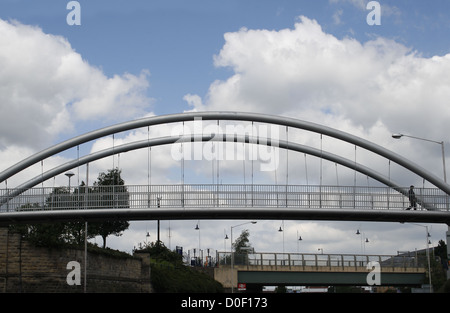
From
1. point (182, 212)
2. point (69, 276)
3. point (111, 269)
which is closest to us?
point (182, 212)

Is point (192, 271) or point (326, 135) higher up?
point (326, 135)

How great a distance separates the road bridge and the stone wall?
781 inches

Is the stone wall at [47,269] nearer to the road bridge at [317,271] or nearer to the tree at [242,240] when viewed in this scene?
the road bridge at [317,271]

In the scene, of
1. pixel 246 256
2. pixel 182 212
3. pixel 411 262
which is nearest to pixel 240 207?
pixel 182 212

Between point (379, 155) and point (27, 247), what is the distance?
24.4 metres

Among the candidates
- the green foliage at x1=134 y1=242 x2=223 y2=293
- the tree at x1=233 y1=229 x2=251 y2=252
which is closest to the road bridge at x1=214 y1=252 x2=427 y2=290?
the green foliage at x1=134 y1=242 x2=223 y2=293

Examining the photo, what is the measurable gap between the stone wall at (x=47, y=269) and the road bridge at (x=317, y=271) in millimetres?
19847

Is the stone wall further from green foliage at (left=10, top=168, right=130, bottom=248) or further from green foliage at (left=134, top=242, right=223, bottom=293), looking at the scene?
green foliage at (left=134, top=242, right=223, bottom=293)

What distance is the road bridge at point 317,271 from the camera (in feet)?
246
